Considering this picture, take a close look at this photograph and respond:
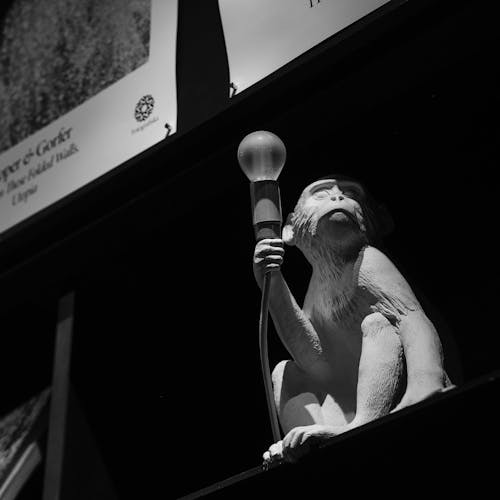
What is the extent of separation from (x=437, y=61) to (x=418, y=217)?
0.34 meters

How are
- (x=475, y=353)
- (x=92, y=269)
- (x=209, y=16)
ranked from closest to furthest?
(x=475, y=353) < (x=209, y=16) < (x=92, y=269)

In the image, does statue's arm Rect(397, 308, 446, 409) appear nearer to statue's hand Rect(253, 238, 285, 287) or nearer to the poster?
statue's hand Rect(253, 238, 285, 287)

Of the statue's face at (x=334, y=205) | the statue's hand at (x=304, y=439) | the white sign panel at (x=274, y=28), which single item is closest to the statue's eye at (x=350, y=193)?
the statue's face at (x=334, y=205)

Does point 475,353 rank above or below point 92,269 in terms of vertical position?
below

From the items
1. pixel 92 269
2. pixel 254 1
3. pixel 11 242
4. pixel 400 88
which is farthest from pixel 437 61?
pixel 11 242

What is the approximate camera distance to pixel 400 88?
80.5 inches

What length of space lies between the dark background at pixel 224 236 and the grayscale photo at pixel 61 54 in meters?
0.24

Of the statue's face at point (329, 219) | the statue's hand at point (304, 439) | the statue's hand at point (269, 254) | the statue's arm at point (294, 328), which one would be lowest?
the statue's hand at point (304, 439)

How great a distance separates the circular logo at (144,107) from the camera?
2354 millimetres

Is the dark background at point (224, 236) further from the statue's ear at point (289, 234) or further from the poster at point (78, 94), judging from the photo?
the statue's ear at point (289, 234)

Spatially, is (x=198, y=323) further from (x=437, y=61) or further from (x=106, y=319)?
(x=437, y=61)

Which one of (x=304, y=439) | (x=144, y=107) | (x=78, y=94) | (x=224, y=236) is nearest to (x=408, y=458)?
(x=304, y=439)

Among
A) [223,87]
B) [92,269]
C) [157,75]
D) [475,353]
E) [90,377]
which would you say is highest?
[157,75]

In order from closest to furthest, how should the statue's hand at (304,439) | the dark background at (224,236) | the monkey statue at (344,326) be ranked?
the statue's hand at (304,439) → the monkey statue at (344,326) → the dark background at (224,236)
